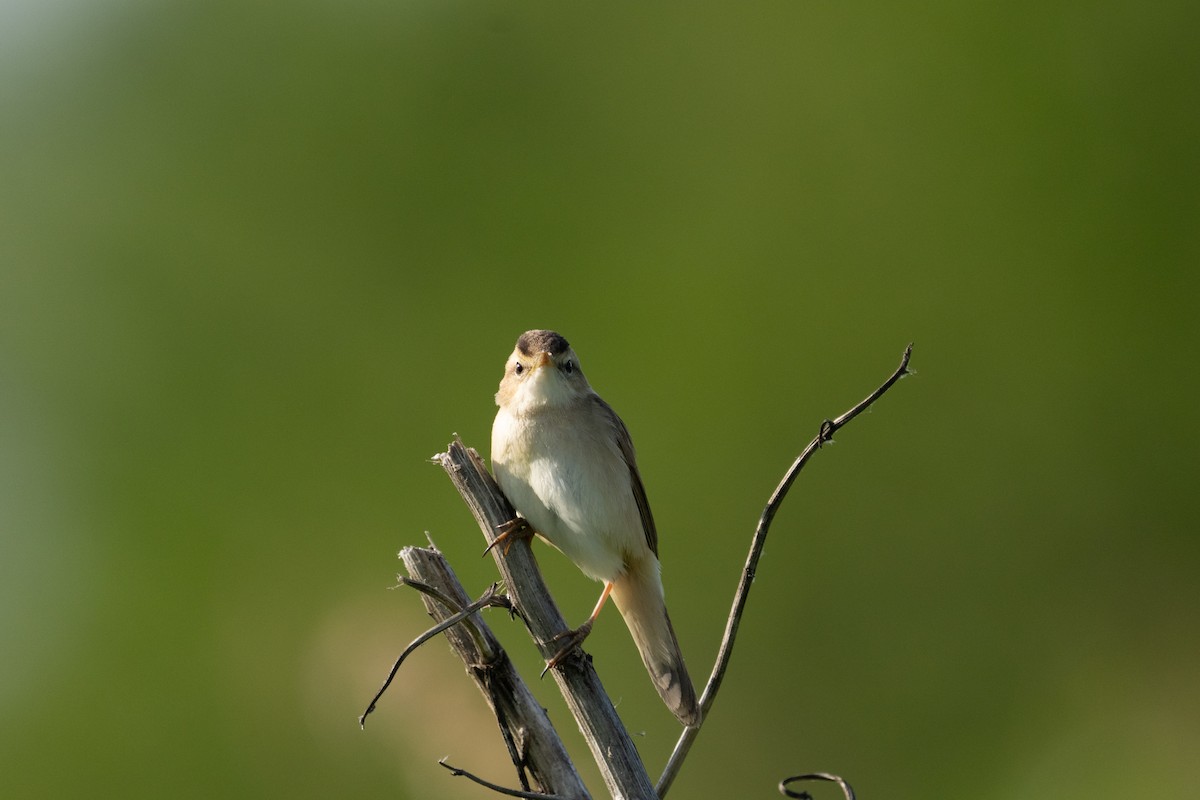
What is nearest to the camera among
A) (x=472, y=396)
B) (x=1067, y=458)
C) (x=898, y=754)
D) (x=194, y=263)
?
(x=898, y=754)

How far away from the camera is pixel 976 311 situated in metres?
5.31

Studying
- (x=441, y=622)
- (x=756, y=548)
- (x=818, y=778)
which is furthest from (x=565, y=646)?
(x=818, y=778)

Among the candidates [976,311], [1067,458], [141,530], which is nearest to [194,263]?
[141,530]

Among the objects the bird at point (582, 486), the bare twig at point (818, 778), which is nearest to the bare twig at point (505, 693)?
the bare twig at point (818, 778)

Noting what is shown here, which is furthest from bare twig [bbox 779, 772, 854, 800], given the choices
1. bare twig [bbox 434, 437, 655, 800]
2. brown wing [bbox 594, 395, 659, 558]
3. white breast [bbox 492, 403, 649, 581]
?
brown wing [bbox 594, 395, 659, 558]

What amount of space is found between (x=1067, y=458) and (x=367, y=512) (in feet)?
11.9

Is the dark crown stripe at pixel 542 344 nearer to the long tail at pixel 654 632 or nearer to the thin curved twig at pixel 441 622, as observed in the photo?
the long tail at pixel 654 632

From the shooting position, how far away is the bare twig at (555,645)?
67.4 inches

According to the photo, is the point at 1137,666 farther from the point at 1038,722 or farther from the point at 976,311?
the point at 976,311

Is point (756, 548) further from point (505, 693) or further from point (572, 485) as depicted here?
point (572, 485)

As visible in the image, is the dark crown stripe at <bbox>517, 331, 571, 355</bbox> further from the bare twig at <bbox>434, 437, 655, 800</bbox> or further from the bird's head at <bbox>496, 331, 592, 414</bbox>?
the bare twig at <bbox>434, 437, 655, 800</bbox>

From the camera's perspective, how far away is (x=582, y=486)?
2775 mm

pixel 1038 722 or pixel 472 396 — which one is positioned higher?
pixel 472 396

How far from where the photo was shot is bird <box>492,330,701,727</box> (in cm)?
267
